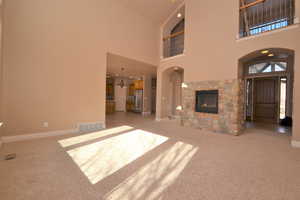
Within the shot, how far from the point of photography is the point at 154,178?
1.74 metres

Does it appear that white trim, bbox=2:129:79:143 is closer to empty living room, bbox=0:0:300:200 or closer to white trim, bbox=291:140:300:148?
empty living room, bbox=0:0:300:200

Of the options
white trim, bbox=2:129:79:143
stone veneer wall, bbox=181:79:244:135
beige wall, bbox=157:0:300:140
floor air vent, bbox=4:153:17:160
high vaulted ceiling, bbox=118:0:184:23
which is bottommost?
floor air vent, bbox=4:153:17:160

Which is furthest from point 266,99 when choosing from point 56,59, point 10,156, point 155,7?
point 10,156

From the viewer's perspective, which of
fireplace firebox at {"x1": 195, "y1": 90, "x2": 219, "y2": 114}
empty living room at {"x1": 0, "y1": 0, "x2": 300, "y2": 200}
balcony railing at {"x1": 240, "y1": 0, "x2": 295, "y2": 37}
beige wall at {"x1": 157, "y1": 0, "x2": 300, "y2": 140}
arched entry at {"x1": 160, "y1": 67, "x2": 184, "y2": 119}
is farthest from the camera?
arched entry at {"x1": 160, "y1": 67, "x2": 184, "y2": 119}

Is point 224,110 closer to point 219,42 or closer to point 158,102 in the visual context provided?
point 219,42

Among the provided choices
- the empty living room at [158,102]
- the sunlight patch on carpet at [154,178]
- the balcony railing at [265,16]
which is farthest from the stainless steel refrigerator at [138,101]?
the sunlight patch on carpet at [154,178]

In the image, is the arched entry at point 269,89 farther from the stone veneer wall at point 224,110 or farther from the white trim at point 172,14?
the white trim at point 172,14

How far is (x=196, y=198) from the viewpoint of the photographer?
55.3 inches

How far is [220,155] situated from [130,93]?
8.99 m

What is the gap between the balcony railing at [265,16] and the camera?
4.81m

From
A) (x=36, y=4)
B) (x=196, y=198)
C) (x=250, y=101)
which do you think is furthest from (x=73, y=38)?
(x=250, y=101)

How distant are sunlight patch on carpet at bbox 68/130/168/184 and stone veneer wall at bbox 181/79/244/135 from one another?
2.21 meters

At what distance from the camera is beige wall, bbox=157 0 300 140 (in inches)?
131

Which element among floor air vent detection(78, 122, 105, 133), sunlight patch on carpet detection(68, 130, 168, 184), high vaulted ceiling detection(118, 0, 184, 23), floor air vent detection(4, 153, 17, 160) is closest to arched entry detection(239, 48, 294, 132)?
high vaulted ceiling detection(118, 0, 184, 23)
